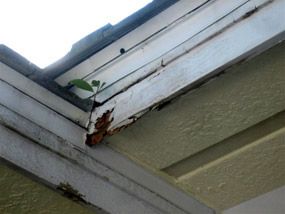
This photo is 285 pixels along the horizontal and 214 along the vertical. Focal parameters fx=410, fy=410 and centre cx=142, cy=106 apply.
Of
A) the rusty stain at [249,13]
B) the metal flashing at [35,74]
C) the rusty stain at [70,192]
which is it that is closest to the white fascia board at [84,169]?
the rusty stain at [70,192]

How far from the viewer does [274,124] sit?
3.07ft

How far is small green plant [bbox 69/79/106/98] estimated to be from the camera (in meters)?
0.96

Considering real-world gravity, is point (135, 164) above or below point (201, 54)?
below

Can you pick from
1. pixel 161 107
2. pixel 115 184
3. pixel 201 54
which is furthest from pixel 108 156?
pixel 201 54

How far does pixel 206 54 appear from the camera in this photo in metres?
0.84

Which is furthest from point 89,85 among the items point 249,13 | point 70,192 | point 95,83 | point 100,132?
point 249,13

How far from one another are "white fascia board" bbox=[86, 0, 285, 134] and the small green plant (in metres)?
0.06

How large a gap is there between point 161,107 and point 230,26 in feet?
0.72

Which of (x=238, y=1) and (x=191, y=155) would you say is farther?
(x=191, y=155)

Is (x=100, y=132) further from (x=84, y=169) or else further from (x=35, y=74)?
(x=35, y=74)

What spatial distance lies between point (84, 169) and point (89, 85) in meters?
0.20

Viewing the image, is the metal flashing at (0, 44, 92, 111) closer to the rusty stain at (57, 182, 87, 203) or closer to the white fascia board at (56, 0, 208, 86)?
the white fascia board at (56, 0, 208, 86)

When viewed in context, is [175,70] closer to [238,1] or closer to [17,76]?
[238,1]

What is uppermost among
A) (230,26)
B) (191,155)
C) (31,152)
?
(230,26)
